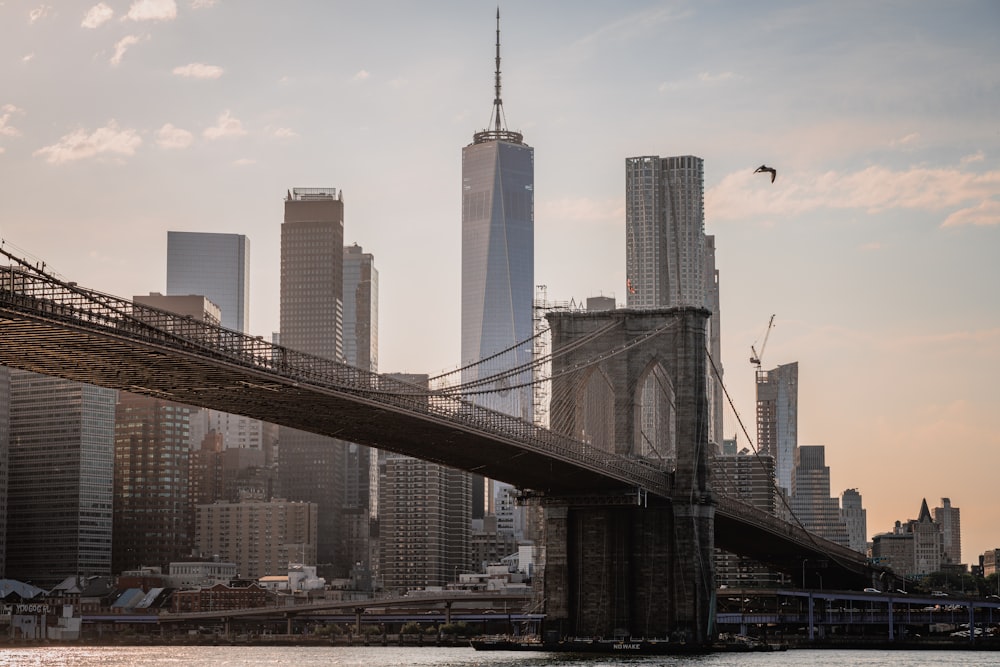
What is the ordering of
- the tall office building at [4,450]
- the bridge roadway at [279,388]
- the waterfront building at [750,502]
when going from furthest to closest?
1. the tall office building at [4,450]
2. the waterfront building at [750,502]
3. the bridge roadway at [279,388]

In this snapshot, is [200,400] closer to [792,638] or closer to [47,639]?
[792,638]

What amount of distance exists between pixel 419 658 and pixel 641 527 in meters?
14.7

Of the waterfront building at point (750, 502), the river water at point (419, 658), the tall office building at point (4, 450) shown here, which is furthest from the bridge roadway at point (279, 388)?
the tall office building at point (4, 450)

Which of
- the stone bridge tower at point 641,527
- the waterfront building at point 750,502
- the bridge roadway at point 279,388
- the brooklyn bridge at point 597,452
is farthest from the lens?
the waterfront building at point 750,502

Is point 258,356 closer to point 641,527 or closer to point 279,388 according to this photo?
point 279,388

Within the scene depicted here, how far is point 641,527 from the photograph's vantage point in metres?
91.9

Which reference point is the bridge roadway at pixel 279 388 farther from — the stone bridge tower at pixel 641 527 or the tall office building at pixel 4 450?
the tall office building at pixel 4 450

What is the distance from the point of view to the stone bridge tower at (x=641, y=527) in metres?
90.3

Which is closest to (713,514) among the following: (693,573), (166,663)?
(693,573)

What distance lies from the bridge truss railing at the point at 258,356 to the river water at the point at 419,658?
9.14 meters

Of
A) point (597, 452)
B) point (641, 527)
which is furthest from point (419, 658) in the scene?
point (597, 452)

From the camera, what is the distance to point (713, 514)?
3649 inches

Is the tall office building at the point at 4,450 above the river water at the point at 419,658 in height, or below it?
above

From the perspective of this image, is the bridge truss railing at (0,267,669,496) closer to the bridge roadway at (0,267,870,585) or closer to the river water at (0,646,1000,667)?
the bridge roadway at (0,267,870,585)
